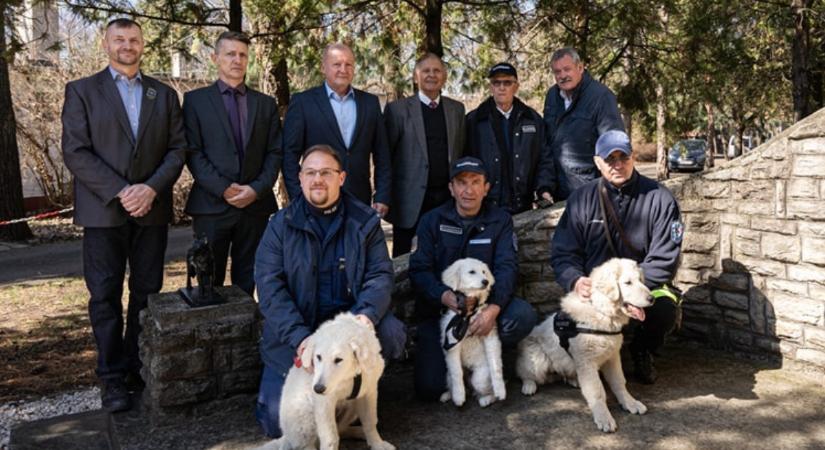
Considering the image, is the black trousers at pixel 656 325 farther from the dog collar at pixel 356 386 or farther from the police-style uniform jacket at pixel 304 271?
the dog collar at pixel 356 386

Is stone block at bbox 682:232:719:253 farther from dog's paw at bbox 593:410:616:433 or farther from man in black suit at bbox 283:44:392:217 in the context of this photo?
Result: man in black suit at bbox 283:44:392:217

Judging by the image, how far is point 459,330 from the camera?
3611 mm

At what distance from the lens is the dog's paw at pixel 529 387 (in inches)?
151

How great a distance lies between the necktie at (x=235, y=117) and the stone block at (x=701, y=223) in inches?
117

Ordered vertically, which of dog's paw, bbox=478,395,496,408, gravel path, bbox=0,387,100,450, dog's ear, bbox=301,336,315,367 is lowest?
gravel path, bbox=0,387,100,450

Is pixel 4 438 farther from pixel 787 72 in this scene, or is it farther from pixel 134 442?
pixel 787 72

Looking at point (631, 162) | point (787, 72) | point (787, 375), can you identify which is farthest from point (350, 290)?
point (787, 72)

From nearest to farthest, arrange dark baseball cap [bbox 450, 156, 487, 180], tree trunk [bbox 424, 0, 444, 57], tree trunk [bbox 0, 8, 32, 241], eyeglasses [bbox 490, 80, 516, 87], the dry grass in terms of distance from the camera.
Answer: dark baseball cap [bbox 450, 156, 487, 180] < eyeglasses [bbox 490, 80, 516, 87] < the dry grass < tree trunk [bbox 424, 0, 444, 57] < tree trunk [bbox 0, 8, 32, 241]

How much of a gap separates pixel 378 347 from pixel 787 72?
12207mm

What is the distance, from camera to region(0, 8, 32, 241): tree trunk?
10359 mm

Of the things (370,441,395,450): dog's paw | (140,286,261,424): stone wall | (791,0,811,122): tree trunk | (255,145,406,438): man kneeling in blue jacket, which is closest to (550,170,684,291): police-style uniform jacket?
(255,145,406,438): man kneeling in blue jacket

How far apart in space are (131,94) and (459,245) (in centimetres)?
207

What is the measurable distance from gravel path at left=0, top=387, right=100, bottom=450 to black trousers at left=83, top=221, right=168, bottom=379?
59cm

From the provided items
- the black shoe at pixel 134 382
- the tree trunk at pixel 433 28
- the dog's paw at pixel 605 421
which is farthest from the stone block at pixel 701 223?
the black shoe at pixel 134 382
